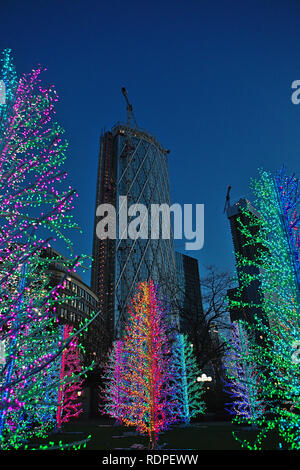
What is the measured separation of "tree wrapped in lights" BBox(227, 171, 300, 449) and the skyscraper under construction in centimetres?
5995

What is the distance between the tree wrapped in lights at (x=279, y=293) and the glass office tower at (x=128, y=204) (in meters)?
59.8

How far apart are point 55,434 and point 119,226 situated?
228ft

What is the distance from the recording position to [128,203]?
3278 inches

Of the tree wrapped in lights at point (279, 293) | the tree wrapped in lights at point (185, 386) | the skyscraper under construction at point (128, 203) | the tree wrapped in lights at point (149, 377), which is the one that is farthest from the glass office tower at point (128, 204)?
the tree wrapped in lights at point (279, 293)

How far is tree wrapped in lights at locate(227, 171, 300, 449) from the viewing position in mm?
5855

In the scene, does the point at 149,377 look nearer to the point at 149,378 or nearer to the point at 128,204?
the point at 149,378

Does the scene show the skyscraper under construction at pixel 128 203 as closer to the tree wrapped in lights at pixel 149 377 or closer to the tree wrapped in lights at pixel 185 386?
the tree wrapped in lights at pixel 185 386

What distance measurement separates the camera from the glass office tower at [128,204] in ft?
238

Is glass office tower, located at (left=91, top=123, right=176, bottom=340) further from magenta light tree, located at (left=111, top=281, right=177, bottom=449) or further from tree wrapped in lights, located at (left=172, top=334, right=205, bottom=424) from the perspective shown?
magenta light tree, located at (left=111, top=281, right=177, bottom=449)

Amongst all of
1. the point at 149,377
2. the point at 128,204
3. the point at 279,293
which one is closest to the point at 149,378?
the point at 149,377

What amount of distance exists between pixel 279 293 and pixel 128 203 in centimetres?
7804

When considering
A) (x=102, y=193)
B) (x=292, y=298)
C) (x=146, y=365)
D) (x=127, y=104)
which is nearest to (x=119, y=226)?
(x=102, y=193)

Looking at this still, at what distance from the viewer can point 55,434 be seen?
44.9 feet
